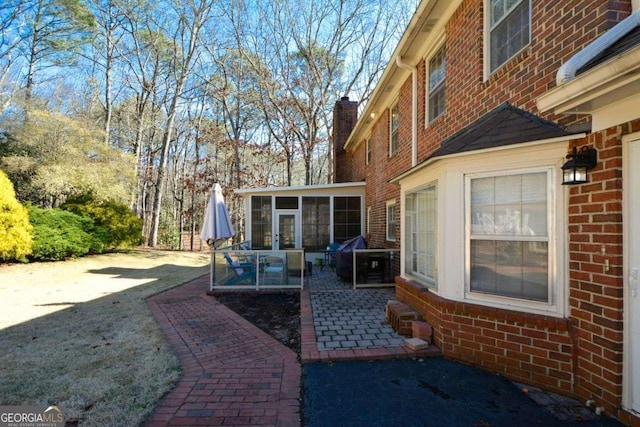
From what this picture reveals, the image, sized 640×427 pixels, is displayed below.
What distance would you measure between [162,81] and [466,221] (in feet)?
76.5

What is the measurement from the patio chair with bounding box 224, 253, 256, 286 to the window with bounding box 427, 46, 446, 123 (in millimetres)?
4947

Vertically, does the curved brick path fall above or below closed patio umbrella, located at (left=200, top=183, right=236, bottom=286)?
below

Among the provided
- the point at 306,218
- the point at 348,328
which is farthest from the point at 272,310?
the point at 306,218

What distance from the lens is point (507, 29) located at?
3.95 metres

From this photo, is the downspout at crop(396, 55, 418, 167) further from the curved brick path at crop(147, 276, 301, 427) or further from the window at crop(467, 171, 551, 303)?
the curved brick path at crop(147, 276, 301, 427)

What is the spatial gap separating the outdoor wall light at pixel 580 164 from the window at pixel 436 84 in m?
3.25

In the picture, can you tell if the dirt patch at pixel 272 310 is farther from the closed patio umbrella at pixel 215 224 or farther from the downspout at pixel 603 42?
the downspout at pixel 603 42

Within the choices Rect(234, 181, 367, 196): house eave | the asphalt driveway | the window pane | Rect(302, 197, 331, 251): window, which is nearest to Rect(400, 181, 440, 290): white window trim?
the asphalt driveway

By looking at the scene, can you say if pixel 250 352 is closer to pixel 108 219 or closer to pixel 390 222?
pixel 390 222

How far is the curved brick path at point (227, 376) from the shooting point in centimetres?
260

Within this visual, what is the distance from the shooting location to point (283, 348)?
4.05 metres

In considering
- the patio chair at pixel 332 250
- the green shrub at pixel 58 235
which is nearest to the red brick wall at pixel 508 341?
the patio chair at pixel 332 250

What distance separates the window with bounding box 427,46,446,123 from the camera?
5574mm

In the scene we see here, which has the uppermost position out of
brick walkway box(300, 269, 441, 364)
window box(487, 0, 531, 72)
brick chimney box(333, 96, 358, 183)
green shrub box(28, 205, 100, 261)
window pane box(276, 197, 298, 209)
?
brick chimney box(333, 96, 358, 183)
